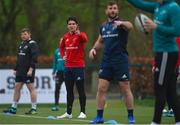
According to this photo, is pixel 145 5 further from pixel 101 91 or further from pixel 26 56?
Answer: pixel 26 56

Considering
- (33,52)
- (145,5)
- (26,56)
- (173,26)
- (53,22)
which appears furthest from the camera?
(53,22)

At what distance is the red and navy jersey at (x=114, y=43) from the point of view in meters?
12.9

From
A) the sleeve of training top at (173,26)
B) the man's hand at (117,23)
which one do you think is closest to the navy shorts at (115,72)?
the man's hand at (117,23)

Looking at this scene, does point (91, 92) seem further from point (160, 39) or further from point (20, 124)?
point (160, 39)

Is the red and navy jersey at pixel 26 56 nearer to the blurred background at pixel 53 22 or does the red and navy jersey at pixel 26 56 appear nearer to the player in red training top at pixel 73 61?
the player in red training top at pixel 73 61

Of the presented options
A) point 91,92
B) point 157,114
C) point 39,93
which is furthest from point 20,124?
point 91,92

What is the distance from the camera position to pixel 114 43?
12.9 meters

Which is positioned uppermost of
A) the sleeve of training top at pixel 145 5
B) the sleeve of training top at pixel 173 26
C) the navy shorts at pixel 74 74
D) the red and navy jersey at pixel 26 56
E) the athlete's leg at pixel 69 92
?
the sleeve of training top at pixel 145 5

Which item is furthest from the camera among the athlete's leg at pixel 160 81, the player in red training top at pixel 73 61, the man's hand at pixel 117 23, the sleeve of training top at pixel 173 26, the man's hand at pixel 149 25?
the player in red training top at pixel 73 61

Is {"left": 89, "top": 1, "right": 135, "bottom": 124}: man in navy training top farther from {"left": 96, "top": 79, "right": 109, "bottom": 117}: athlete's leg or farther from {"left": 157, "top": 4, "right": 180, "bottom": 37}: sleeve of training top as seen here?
{"left": 157, "top": 4, "right": 180, "bottom": 37}: sleeve of training top

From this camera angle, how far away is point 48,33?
4091 centimetres

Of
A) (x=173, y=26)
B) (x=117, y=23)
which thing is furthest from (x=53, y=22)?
(x=173, y=26)

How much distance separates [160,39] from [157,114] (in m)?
1.17

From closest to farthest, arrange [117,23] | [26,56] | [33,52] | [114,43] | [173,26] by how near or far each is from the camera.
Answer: [173,26] < [117,23] < [114,43] < [33,52] < [26,56]
